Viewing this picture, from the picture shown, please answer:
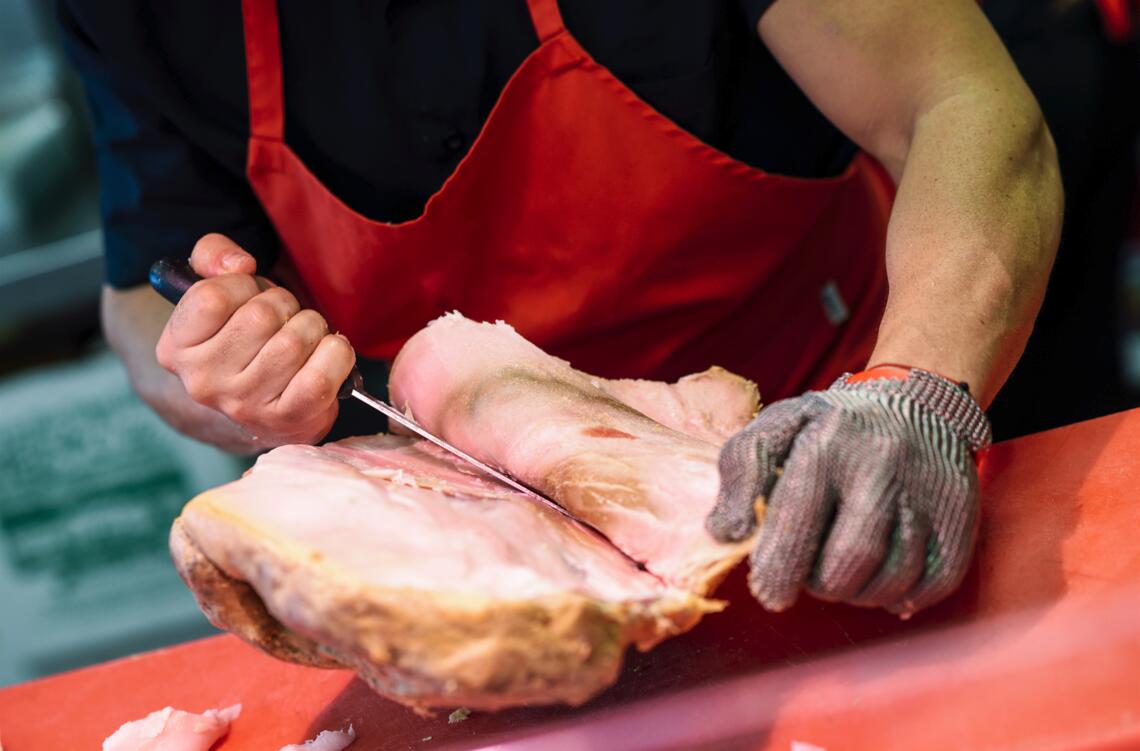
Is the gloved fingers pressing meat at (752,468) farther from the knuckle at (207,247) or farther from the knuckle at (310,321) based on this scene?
the knuckle at (207,247)

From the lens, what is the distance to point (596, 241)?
6.29 ft

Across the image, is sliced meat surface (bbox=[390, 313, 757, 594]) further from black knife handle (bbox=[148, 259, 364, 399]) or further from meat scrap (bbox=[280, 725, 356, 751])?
meat scrap (bbox=[280, 725, 356, 751])

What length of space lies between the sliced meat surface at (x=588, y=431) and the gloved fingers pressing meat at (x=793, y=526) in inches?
1.8

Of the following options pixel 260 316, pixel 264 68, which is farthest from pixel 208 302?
pixel 264 68

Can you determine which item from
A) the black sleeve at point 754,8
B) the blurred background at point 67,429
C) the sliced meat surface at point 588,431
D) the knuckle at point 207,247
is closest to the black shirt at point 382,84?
the black sleeve at point 754,8

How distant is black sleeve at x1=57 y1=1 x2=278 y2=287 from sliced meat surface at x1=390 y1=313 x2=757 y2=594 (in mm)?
650

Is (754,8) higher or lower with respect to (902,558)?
higher

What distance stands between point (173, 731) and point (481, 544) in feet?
2.12

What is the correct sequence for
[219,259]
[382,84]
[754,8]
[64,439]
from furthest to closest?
[64,439] < [382,84] < [754,8] < [219,259]

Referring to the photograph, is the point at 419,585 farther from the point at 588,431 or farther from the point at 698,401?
the point at 698,401

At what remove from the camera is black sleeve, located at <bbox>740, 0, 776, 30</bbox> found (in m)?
1.74

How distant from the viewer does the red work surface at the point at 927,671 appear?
3.51 ft

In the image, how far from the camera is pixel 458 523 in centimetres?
116

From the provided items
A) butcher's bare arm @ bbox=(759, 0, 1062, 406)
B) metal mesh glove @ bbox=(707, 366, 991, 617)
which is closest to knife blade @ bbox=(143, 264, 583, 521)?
metal mesh glove @ bbox=(707, 366, 991, 617)
